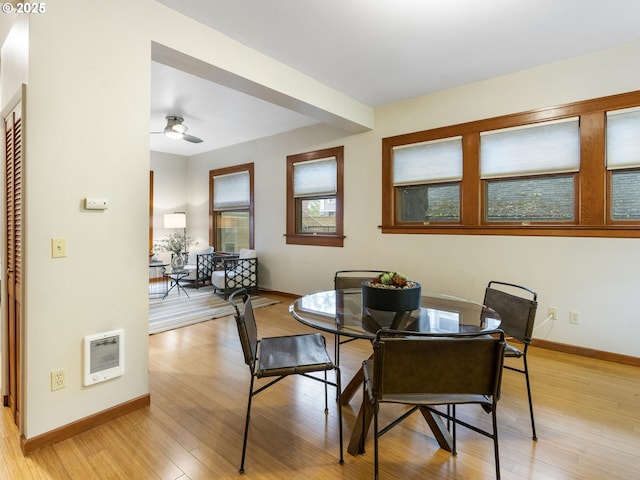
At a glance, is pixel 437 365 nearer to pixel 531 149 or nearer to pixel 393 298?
pixel 393 298

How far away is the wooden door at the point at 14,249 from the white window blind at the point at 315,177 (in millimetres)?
3550

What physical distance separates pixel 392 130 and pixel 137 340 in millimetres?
3598

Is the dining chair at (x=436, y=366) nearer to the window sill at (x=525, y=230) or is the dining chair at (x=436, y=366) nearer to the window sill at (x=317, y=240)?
the window sill at (x=525, y=230)

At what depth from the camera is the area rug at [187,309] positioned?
13.2 ft

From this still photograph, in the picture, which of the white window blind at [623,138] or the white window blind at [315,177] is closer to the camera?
the white window blind at [623,138]

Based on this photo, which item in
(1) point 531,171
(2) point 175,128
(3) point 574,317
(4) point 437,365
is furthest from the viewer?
(2) point 175,128

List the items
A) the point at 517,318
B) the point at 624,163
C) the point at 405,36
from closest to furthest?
the point at 517,318 < the point at 405,36 < the point at 624,163

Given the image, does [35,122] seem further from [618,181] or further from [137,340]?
[618,181]

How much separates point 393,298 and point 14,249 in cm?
221

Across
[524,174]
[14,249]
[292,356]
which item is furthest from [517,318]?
[14,249]

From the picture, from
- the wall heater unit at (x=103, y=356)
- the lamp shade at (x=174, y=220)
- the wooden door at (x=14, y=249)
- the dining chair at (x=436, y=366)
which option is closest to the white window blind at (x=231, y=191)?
the lamp shade at (x=174, y=220)

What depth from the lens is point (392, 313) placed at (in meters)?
1.96

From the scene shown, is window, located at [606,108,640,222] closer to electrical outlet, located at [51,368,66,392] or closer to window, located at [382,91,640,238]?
window, located at [382,91,640,238]

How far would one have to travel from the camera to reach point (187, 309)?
15.3 ft
